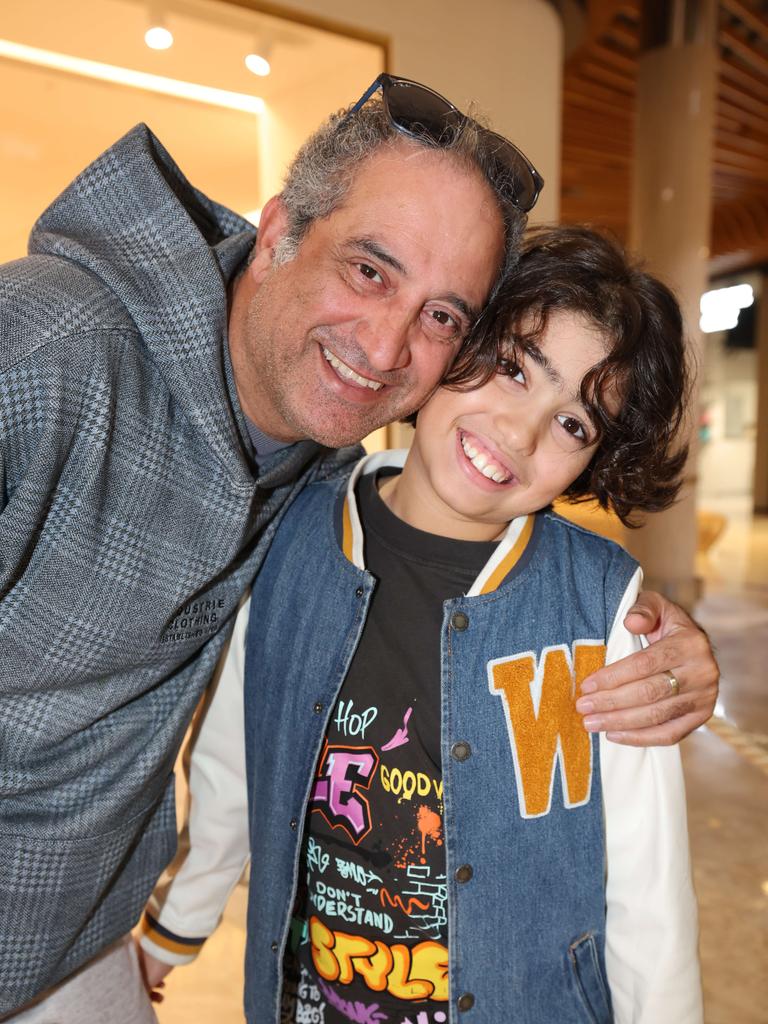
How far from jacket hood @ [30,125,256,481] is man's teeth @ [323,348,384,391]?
19 centimetres

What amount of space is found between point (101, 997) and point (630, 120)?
10576 mm

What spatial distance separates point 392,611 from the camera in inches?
56.9

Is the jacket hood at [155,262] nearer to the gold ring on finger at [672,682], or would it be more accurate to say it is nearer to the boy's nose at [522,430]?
the boy's nose at [522,430]

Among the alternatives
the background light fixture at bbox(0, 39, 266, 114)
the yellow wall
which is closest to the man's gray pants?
the background light fixture at bbox(0, 39, 266, 114)

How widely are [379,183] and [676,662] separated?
1.01m

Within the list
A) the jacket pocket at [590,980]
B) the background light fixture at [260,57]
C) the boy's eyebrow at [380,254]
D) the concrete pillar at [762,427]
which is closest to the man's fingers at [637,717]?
the jacket pocket at [590,980]

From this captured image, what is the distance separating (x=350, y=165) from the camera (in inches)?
56.3

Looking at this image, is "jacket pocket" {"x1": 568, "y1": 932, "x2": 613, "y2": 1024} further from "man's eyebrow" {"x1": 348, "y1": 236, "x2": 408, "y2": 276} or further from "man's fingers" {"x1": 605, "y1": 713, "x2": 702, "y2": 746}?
"man's eyebrow" {"x1": 348, "y1": 236, "x2": 408, "y2": 276}

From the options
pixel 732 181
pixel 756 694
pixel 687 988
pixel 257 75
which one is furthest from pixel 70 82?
pixel 732 181

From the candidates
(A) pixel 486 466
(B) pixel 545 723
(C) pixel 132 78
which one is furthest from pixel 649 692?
(C) pixel 132 78

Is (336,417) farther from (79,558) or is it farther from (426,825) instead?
(426,825)

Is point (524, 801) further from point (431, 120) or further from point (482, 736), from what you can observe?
point (431, 120)

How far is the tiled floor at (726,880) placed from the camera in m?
2.61

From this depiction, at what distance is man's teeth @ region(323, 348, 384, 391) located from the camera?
140 centimetres
